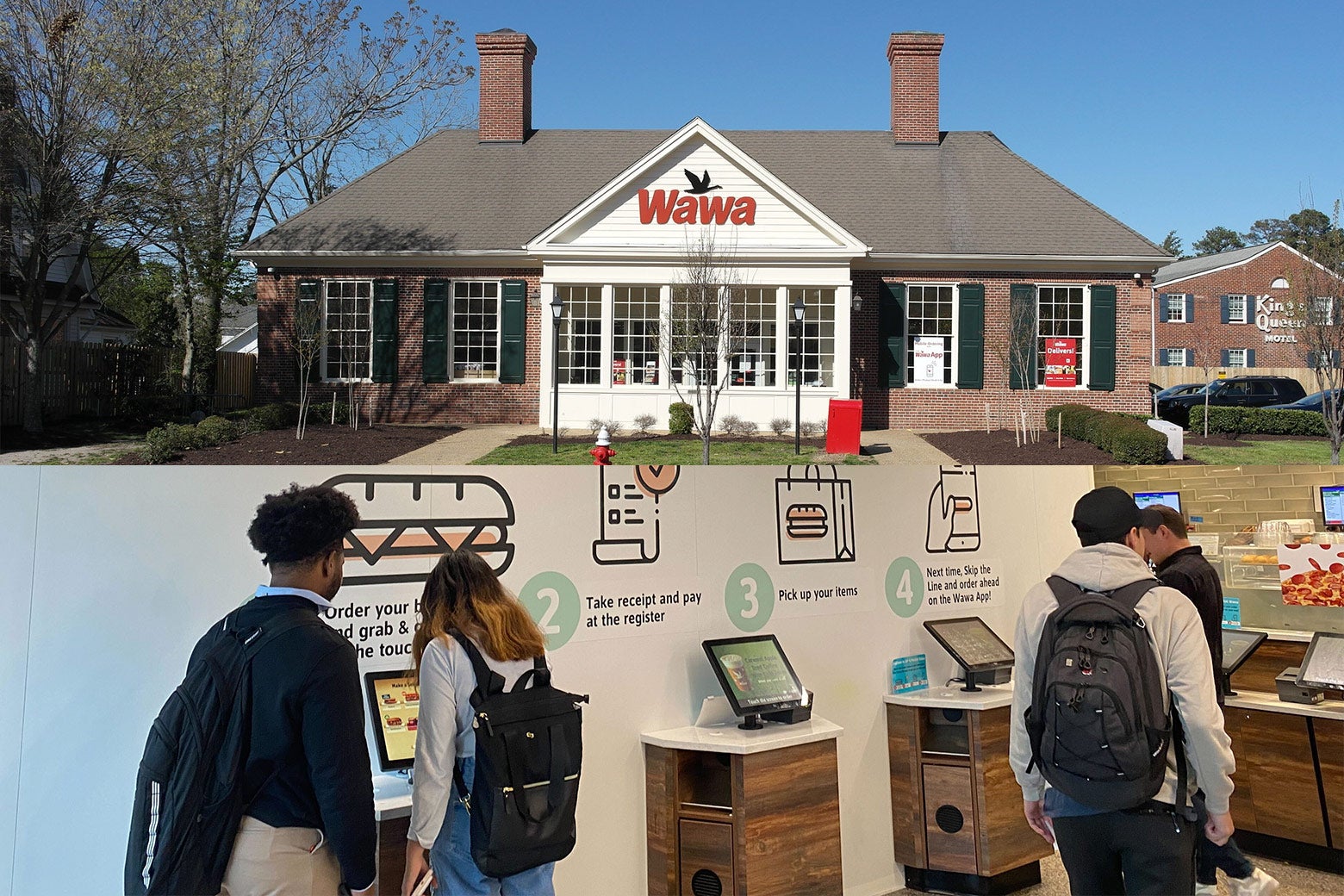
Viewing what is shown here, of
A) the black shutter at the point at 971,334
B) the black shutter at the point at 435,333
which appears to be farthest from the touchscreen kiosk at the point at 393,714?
the black shutter at the point at 971,334

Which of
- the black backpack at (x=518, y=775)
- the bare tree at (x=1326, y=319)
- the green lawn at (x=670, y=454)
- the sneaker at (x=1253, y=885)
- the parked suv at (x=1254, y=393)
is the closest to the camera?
the black backpack at (x=518, y=775)

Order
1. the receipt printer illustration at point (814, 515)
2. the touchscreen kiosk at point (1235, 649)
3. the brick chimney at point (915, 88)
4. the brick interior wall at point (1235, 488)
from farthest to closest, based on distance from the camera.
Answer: the brick chimney at point (915, 88)
the brick interior wall at point (1235, 488)
the touchscreen kiosk at point (1235, 649)
the receipt printer illustration at point (814, 515)

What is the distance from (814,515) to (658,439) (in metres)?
11.6

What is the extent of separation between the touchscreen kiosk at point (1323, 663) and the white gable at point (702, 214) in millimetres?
13161

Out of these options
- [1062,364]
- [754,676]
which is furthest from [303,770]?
[1062,364]

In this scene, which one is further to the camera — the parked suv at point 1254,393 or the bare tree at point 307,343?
the parked suv at point 1254,393

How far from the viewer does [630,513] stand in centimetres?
475

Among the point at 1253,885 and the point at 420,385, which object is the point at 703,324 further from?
the point at 1253,885

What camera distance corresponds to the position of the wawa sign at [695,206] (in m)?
18.4

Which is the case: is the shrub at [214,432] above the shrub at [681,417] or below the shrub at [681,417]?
below

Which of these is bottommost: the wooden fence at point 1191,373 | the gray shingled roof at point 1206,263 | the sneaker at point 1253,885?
the sneaker at point 1253,885

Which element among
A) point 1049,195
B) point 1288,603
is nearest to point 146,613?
point 1288,603

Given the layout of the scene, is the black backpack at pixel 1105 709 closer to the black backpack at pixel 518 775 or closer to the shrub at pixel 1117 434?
the black backpack at pixel 518 775

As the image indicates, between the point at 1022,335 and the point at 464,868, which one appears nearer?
the point at 464,868
